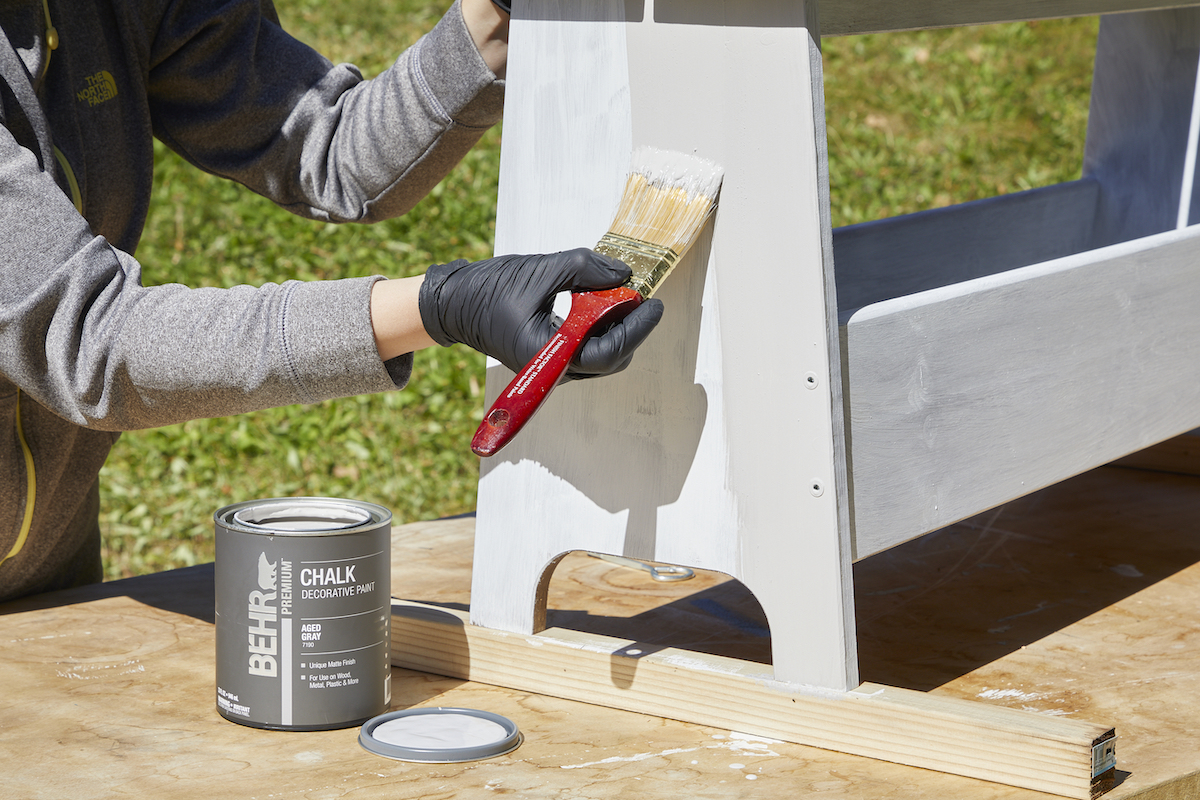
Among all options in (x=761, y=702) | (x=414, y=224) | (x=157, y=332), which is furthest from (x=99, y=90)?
(x=414, y=224)

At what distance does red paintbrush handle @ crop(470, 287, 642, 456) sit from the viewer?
36.8 inches

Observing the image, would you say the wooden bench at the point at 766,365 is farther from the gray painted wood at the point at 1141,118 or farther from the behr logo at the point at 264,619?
the gray painted wood at the point at 1141,118

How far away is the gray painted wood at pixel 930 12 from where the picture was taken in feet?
3.31

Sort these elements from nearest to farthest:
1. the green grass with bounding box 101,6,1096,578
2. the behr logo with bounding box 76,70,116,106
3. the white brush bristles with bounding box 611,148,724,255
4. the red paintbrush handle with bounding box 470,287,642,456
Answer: the red paintbrush handle with bounding box 470,287,642,456 → the white brush bristles with bounding box 611,148,724,255 → the behr logo with bounding box 76,70,116,106 → the green grass with bounding box 101,6,1096,578

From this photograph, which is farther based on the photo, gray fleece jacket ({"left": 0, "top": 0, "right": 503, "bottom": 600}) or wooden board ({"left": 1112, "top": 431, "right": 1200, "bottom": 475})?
wooden board ({"left": 1112, "top": 431, "right": 1200, "bottom": 475})

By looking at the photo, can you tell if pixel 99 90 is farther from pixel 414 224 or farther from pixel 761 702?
pixel 414 224

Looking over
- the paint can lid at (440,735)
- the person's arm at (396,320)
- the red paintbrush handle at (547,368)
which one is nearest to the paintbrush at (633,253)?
the red paintbrush handle at (547,368)

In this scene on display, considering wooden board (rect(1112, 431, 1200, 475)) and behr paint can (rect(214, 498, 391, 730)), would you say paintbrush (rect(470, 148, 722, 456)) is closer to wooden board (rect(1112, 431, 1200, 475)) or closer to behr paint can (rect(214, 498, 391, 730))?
behr paint can (rect(214, 498, 391, 730))

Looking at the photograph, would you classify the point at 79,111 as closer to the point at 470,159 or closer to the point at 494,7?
the point at 494,7

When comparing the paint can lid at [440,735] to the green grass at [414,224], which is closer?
the paint can lid at [440,735]

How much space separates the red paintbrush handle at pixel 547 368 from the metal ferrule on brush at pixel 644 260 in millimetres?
14

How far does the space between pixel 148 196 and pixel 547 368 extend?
2.82 feet

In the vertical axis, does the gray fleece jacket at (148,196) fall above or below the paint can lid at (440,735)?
above

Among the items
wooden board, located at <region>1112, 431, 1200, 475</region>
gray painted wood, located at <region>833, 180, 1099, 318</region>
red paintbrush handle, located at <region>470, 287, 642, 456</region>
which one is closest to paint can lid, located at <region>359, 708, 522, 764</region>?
red paintbrush handle, located at <region>470, 287, 642, 456</region>
